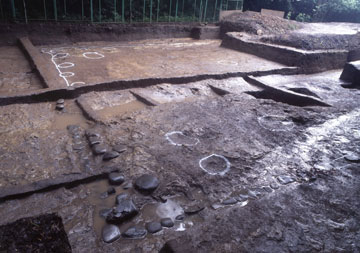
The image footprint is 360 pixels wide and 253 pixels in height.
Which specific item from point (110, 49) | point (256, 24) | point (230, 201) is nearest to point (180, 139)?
point (230, 201)

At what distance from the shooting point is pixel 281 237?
75.0 inches

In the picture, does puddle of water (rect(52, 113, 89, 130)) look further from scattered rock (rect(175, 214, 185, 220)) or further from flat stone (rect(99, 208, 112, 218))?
scattered rock (rect(175, 214, 185, 220))

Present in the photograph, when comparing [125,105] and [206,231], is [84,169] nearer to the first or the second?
[206,231]

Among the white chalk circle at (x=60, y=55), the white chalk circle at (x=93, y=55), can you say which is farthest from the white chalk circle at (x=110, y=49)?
the white chalk circle at (x=60, y=55)

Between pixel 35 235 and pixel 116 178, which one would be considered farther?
pixel 116 178

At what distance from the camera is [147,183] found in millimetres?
2602

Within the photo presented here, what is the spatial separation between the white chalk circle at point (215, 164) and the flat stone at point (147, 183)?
1.87 ft

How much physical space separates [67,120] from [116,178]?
1.66 m

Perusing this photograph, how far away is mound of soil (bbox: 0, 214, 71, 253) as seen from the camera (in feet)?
6.04

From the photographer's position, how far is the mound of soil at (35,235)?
1.84 m

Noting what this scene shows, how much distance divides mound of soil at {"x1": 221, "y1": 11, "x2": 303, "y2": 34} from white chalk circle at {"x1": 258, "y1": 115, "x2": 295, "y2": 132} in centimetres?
660

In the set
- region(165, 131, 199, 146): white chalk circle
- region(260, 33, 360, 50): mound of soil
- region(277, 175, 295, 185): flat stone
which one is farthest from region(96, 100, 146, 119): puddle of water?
region(260, 33, 360, 50): mound of soil

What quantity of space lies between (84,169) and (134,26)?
25.4ft

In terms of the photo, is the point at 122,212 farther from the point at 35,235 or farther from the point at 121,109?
the point at 121,109
